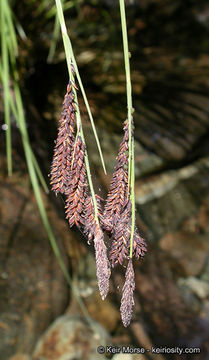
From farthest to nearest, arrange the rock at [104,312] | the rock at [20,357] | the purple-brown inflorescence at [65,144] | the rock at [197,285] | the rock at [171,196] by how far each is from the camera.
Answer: the rock at [171,196]
the rock at [197,285]
the rock at [104,312]
the rock at [20,357]
the purple-brown inflorescence at [65,144]

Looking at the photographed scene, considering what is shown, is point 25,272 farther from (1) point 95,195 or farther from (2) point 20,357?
(1) point 95,195

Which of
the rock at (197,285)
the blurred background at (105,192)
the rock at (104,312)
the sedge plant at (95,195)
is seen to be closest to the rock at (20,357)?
the blurred background at (105,192)

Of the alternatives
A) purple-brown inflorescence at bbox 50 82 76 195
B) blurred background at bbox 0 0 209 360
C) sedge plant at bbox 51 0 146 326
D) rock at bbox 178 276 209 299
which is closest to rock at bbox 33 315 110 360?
blurred background at bbox 0 0 209 360

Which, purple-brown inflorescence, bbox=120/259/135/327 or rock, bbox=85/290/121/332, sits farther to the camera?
rock, bbox=85/290/121/332

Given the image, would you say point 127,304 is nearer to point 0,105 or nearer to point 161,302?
point 161,302

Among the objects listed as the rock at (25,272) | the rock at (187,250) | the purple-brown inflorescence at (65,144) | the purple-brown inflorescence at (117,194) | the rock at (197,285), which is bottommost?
the rock at (197,285)

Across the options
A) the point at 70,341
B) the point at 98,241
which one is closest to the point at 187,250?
the point at 70,341

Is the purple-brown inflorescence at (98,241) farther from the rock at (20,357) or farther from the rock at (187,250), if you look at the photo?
the rock at (187,250)

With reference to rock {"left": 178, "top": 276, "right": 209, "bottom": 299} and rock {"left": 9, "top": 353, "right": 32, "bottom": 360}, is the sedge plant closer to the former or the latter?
rock {"left": 9, "top": 353, "right": 32, "bottom": 360}
